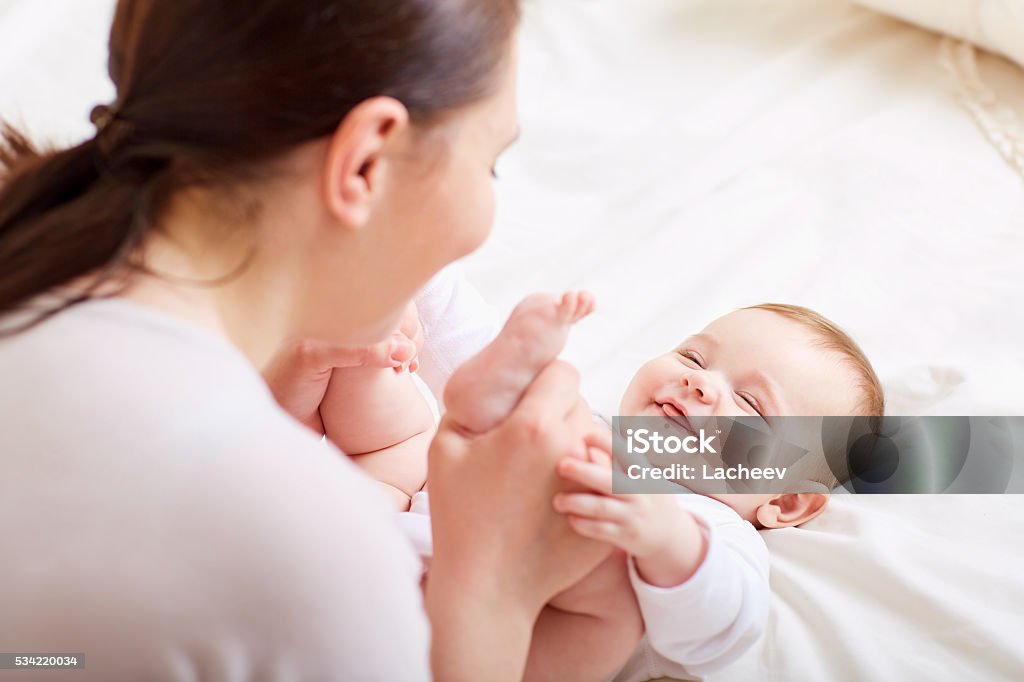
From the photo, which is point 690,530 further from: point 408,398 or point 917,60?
point 917,60

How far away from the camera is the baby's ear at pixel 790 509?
3.62 ft

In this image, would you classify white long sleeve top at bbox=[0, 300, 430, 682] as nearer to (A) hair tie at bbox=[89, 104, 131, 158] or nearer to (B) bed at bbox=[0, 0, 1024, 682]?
(A) hair tie at bbox=[89, 104, 131, 158]

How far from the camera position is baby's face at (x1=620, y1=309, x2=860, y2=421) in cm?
112

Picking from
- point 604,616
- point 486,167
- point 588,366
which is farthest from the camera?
point 588,366

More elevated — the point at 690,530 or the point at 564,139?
the point at 564,139

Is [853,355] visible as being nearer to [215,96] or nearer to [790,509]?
[790,509]

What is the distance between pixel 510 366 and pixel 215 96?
31 cm

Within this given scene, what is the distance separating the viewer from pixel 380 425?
1106 millimetres

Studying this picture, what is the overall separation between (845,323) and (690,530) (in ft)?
1.93

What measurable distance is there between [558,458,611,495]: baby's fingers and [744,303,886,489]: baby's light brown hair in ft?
1.39

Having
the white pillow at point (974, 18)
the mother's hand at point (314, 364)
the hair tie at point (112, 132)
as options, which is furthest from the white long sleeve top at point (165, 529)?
Answer: the white pillow at point (974, 18)

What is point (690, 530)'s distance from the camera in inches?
33.3

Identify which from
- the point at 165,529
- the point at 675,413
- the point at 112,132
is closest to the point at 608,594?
the point at 675,413

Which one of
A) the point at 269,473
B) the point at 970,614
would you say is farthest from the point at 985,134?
the point at 269,473
